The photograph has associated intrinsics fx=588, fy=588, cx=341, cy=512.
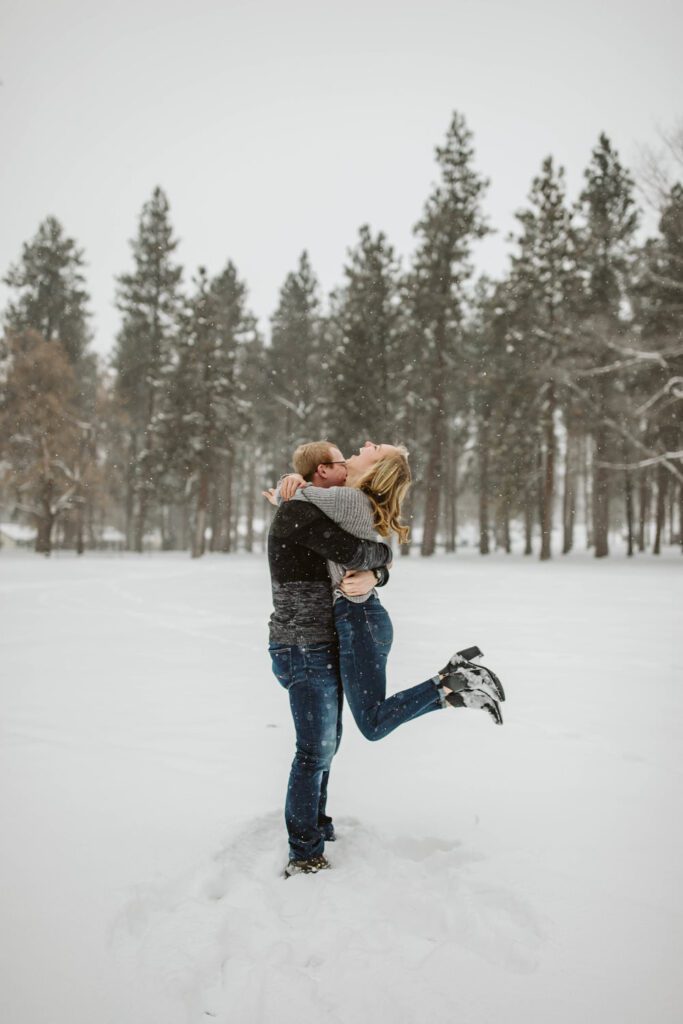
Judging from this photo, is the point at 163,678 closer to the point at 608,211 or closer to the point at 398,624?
the point at 398,624

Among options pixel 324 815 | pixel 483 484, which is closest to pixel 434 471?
pixel 483 484

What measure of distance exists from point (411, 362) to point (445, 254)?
5411 millimetres

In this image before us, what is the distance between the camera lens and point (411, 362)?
30875mm

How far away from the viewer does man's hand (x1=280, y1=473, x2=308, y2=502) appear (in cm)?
282

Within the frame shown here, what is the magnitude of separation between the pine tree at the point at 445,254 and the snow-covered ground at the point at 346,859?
23.8 metres

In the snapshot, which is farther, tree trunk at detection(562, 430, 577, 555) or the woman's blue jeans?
tree trunk at detection(562, 430, 577, 555)

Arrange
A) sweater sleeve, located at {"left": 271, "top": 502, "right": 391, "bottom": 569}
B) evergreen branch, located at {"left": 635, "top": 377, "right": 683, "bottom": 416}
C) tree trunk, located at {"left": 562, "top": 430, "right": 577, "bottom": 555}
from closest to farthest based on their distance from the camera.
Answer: sweater sleeve, located at {"left": 271, "top": 502, "right": 391, "bottom": 569} < evergreen branch, located at {"left": 635, "top": 377, "right": 683, "bottom": 416} < tree trunk, located at {"left": 562, "top": 430, "right": 577, "bottom": 555}

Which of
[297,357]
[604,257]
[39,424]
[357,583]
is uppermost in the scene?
[604,257]

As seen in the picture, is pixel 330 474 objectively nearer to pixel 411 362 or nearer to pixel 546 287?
pixel 546 287

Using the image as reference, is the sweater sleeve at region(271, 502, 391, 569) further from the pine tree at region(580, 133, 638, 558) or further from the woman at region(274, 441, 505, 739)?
the pine tree at region(580, 133, 638, 558)

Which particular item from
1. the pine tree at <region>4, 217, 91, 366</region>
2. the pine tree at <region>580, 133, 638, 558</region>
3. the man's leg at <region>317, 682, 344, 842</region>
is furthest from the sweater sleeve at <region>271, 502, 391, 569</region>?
the pine tree at <region>4, 217, 91, 366</region>

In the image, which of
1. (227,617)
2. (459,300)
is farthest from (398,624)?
(459,300)

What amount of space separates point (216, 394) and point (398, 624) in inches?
913

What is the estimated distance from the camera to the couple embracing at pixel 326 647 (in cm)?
270
